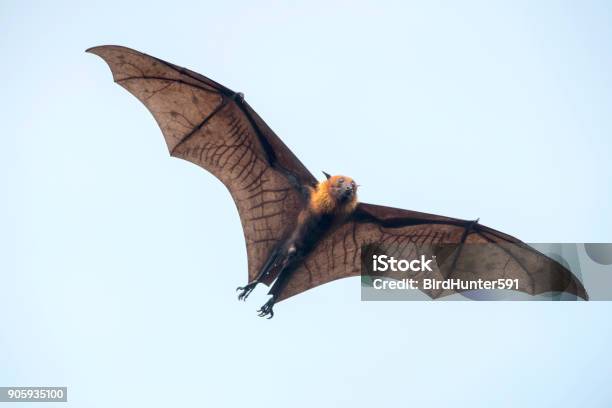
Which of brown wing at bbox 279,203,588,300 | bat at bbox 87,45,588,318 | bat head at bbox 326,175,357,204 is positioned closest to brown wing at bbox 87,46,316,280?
bat at bbox 87,45,588,318

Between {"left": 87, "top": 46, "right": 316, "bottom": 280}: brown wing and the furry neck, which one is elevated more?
{"left": 87, "top": 46, "right": 316, "bottom": 280}: brown wing

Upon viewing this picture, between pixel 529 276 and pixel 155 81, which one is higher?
pixel 155 81

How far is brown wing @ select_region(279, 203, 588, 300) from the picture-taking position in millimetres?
16156

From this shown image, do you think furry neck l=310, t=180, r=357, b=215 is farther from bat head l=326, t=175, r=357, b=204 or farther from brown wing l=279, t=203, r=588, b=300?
brown wing l=279, t=203, r=588, b=300

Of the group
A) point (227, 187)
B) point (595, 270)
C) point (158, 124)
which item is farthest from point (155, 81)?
point (595, 270)

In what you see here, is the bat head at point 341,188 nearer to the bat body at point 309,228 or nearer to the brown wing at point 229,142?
the bat body at point 309,228

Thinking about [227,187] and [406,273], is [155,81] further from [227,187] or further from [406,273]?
[406,273]

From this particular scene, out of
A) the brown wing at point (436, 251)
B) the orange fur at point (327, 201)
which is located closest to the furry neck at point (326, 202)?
the orange fur at point (327, 201)

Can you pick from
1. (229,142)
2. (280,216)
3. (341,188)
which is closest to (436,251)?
(341,188)

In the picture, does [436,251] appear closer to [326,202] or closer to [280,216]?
[326,202]

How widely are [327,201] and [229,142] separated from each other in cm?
208

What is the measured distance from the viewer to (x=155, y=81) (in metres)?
16.1

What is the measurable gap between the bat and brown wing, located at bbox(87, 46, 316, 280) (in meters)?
0.02

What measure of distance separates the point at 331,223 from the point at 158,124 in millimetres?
3348
